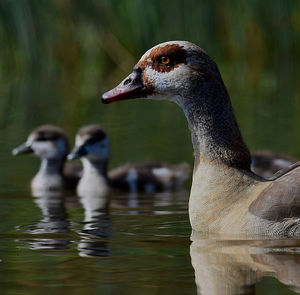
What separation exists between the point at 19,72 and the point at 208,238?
1838 cm

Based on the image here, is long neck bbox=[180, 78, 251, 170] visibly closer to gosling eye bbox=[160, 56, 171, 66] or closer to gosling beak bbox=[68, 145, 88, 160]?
gosling eye bbox=[160, 56, 171, 66]

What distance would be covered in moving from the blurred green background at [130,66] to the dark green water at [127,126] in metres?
0.03

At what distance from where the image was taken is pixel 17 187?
8734mm

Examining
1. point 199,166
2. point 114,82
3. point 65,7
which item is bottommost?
point 199,166

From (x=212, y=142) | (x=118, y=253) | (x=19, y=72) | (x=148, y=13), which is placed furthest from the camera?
(x=19, y=72)

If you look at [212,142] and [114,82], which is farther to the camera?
[114,82]

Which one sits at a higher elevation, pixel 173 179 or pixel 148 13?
pixel 148 13

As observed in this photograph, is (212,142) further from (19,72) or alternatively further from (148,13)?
(19,72)

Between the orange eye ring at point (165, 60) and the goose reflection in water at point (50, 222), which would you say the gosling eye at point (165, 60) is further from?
the goose reflection in water at point (50, 222)

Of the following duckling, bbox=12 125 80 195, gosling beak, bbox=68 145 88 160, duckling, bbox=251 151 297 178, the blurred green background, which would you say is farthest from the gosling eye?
duckling, bbox=12 125 80 195

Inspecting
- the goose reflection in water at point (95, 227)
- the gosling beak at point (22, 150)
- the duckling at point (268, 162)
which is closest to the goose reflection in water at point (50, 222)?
the goose reflection in water at point (95, 227)

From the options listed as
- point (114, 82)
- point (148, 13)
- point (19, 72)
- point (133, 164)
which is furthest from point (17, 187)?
point (19, 72)

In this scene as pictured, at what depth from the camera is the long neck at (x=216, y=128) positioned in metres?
5.57

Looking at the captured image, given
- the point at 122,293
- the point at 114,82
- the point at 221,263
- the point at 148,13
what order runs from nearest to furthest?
the point at 122,293 < the point at 221,263 < the point at 148,13 < the point at 114,82
